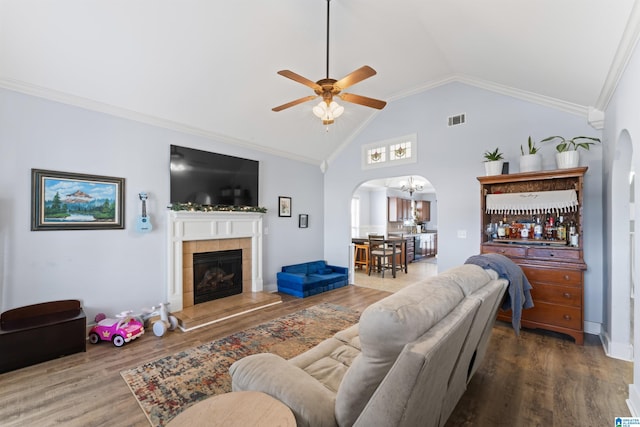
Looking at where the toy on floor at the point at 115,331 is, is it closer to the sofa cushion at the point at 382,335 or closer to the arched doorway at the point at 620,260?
the sofa cushion at the point at 382,335

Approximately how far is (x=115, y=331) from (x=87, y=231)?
1.23 m

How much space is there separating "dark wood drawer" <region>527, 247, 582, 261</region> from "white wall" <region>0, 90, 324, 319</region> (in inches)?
187

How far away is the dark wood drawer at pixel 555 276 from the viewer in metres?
3.08

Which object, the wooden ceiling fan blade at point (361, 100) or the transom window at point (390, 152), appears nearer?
the wooden ceiling fan blade at point (361, 100)

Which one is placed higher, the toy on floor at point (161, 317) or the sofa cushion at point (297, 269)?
the sofa cushion at point (297, 269)

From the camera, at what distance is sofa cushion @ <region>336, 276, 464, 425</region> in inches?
38.7

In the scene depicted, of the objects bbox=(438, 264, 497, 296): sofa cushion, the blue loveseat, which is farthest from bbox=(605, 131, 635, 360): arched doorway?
the blue loveseat

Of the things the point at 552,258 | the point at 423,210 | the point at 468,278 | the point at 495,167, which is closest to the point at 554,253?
the point at 552,258

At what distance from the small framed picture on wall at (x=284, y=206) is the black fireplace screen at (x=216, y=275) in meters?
1.17

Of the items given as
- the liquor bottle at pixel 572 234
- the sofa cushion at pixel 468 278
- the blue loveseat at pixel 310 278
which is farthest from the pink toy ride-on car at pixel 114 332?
the liquor bottle at pixel 572 234

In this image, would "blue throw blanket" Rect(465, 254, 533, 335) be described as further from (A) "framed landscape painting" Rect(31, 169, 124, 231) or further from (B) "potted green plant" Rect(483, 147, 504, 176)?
(A) "framed landscape painting" Rect(31, 169, 124, 231)

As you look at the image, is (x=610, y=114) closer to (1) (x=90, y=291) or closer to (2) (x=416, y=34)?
(2) (x=416, y=34)

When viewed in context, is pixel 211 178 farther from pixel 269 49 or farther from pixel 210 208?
pixel 269 49

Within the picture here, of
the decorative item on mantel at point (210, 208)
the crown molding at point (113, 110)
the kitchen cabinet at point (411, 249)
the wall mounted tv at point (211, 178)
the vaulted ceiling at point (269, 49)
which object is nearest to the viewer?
the vaulted ceiling at point (269, 49)
